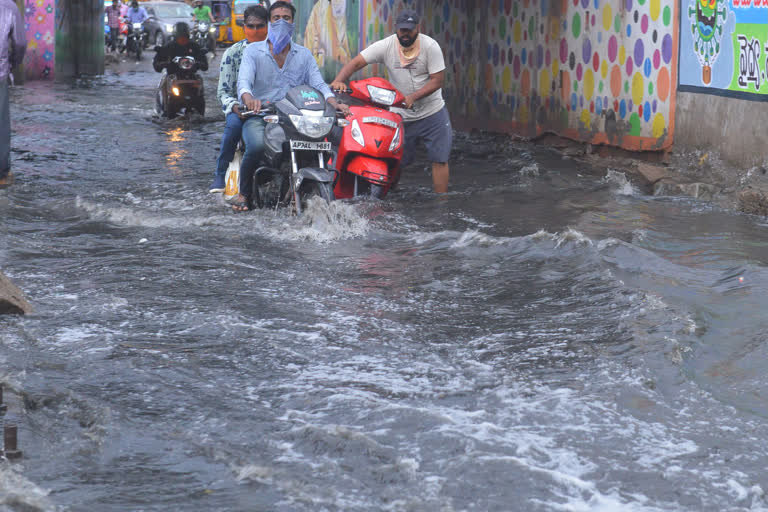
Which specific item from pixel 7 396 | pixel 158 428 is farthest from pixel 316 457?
pixel 7 396

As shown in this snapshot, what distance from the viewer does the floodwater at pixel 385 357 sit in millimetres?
3605

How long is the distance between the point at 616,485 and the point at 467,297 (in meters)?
2.66

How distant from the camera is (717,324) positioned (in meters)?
5.48

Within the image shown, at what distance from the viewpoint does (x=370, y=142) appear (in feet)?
27.9

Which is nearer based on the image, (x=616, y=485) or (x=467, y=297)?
(x=616, y=485)

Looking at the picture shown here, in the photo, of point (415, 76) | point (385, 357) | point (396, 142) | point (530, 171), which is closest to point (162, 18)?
point (530, 171)

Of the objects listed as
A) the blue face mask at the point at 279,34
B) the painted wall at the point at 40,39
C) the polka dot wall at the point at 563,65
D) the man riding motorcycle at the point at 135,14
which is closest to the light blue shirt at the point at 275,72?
the blue face mask at the point at 279,34

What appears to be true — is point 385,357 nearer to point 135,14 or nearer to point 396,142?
point 396,142

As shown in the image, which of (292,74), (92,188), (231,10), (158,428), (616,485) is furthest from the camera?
(231,10)

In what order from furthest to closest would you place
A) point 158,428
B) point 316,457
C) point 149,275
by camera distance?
1. point 149,275
2. point 158,428
3. point 316,457

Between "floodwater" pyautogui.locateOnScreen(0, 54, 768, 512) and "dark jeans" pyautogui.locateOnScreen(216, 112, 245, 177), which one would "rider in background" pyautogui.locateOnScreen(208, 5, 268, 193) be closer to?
"dark jeans" pyautogui.locateOnScreen(216, 112, 245, 177)

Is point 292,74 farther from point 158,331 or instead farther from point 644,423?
point 644,423

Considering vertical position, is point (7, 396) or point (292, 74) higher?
point (292, 74)

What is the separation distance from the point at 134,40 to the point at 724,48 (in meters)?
29.4
